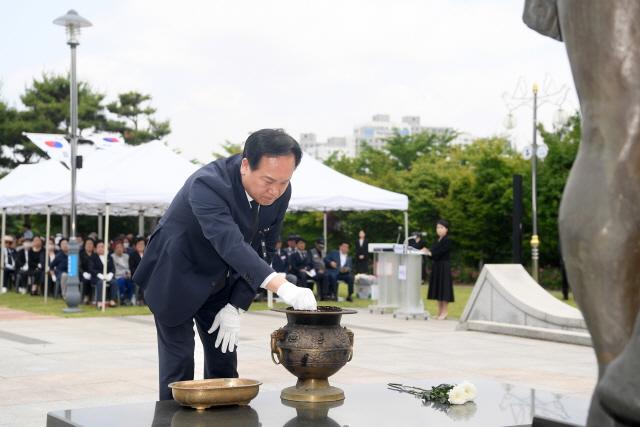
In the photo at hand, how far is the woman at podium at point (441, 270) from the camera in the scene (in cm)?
1379

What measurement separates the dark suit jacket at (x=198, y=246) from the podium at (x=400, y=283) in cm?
1022

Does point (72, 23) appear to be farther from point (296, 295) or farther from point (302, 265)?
point (296, 295)

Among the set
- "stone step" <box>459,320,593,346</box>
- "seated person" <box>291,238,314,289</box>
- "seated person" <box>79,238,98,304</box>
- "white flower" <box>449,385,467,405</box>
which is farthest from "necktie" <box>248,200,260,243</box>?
"seated person" <box>291,238,314,289</box>

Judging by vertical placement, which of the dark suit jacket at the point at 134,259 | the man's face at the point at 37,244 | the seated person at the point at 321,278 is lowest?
the seated person at the point at 321,278

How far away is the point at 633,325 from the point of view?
1856 millimetres

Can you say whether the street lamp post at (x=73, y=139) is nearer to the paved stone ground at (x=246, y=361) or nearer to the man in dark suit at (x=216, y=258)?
the paved stone ground at (x=246, y=361)

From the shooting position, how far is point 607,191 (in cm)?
188

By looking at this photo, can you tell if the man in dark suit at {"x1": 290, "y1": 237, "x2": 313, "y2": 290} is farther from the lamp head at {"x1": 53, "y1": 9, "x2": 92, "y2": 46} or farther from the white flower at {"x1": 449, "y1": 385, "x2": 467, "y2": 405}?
the white flower at {"x1": 449, "y1": 385, "x2": 467, "y2": 405}

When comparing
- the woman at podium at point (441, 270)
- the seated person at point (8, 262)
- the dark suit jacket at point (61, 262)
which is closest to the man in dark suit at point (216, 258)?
the woman at podium at point (441, 270)

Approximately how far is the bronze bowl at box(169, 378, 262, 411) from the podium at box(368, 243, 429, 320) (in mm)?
10368

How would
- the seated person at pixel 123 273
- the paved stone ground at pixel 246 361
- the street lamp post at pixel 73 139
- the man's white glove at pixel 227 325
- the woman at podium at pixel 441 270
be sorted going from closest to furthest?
the man's white glove at pixel 227 325 < the paved stone ground at pixel 246 361 < the woman at podium at pixel 441 270 < the street lamp post at pixel 73 139 < the seated person at pixel 123 273

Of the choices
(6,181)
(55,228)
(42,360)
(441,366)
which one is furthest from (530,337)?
(55,228)

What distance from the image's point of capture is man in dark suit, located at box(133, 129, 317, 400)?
3.62 metres

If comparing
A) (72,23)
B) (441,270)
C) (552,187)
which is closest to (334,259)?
(441,270)
